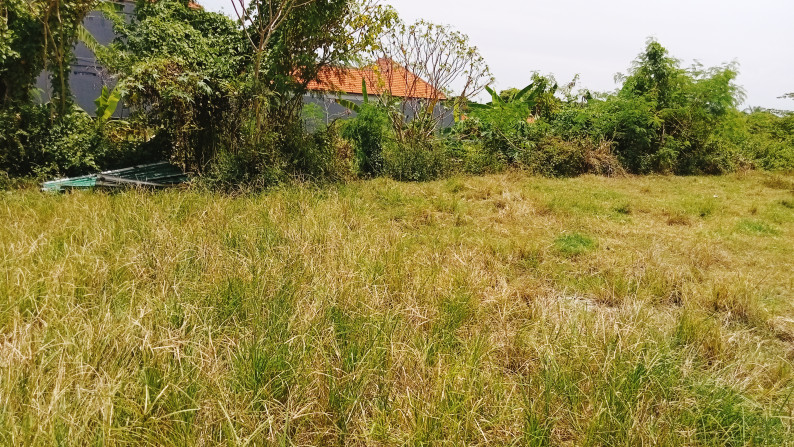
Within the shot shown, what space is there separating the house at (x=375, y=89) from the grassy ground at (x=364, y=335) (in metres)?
3.94

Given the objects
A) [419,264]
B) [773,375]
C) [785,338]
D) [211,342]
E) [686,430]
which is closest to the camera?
[686,430]

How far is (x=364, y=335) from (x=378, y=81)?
31.7ft

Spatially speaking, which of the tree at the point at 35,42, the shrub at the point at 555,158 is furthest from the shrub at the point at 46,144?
the shrub at the point at 555,158

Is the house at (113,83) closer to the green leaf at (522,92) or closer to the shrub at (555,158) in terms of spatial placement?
the green leaf at (522,92)

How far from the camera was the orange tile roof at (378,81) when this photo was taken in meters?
8.25

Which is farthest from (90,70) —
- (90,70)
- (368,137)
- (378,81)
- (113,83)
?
(368,137)

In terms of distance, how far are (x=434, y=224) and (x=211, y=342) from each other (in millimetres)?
3942

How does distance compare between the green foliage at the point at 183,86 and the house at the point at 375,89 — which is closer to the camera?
the green foliage at the point at 183,86

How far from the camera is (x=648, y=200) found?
8.06 m

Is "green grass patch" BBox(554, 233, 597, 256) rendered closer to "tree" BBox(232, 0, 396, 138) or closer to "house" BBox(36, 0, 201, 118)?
"tree" BBox(232, 0, 396, 138)

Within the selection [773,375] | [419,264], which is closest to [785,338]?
[773,375]

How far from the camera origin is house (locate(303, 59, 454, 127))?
27.2 ft

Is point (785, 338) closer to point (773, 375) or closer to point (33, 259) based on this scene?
point (773, 375)

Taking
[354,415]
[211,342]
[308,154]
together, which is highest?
[308,154]
